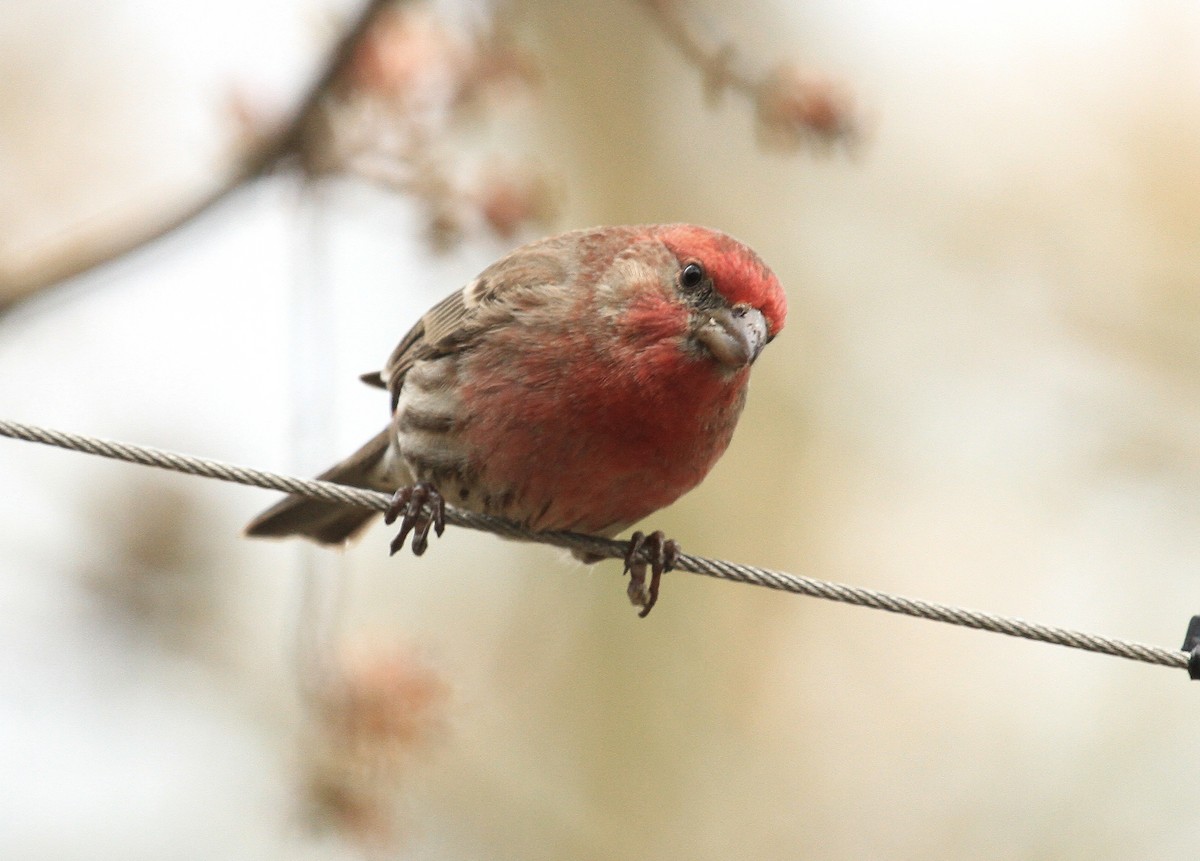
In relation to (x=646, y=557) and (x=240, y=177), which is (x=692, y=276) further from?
(x=240, y=177)

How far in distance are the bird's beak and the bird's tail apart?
2.11 m

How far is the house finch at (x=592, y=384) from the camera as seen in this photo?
493 cm

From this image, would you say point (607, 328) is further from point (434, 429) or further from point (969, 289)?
point (969, 289)

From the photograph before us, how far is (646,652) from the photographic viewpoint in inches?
466

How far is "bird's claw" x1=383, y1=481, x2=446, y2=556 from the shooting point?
5332mm

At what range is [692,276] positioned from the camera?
5055mm

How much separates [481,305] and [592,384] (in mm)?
887

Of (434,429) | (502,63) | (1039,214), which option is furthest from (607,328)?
(1039,214)

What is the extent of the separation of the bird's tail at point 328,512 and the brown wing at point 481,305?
17.1 inches

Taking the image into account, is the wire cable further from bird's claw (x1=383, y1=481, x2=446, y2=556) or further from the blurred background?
the blurred background

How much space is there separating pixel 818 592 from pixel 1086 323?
759cm

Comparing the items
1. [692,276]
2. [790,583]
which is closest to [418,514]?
[692,276]

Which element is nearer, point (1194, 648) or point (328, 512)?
point (1194, 648)

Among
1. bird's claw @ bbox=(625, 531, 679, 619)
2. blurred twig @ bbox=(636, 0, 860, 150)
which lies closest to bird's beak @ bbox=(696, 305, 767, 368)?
blurred twig @ bbox=(636, 0, 860, 150)
